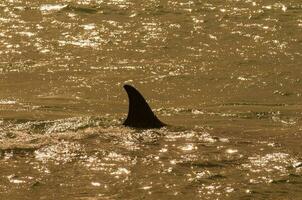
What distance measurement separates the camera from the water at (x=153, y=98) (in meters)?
9.21

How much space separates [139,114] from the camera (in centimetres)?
1098

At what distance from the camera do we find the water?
921cm

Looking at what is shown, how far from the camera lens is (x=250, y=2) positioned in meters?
19.1

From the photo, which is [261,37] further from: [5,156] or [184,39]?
[5,156]

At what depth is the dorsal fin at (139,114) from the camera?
10875mm

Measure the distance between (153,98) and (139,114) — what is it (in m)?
1.81

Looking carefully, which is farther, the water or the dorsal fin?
the dorsal fin

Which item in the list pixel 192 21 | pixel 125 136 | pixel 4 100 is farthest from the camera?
pixel 192 21

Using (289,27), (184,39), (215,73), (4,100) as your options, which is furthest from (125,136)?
(289,27)

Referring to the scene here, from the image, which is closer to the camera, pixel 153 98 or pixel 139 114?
pixel 139 114

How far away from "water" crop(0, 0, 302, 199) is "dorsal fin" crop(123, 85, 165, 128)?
0.15 m

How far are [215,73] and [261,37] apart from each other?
2523mm

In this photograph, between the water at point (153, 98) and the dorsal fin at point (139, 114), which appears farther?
the dorsal fin at point (139, 114)

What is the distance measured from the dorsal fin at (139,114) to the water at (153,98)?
0.49ft
